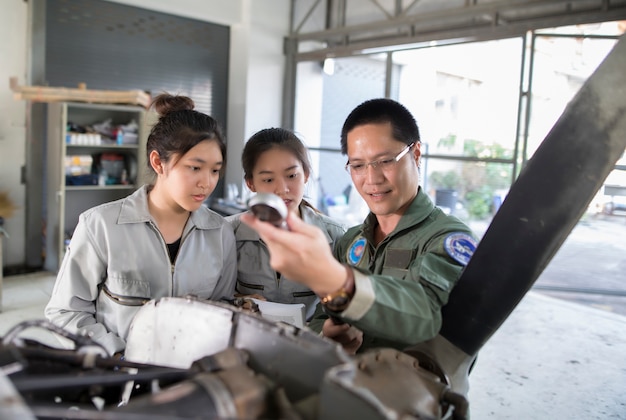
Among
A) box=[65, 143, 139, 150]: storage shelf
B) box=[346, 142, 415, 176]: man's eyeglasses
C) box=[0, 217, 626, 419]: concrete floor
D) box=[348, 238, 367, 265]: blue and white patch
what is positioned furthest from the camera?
box=[65, 143, 139, 150]: storage shelf

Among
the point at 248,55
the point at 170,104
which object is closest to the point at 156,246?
the point at 170,104

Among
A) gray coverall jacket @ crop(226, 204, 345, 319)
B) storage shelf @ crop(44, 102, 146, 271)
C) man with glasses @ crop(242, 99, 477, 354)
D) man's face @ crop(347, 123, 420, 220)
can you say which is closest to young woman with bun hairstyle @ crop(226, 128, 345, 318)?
gray coverall jacket @ crop(226, 204, 345, 319)

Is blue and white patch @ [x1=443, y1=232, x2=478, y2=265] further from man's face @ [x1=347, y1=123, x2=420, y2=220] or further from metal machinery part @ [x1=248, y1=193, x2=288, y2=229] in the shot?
metal machinery part @ [x1=248, y1=193, x2=288, y2=229]

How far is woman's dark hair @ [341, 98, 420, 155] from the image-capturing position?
145 cm

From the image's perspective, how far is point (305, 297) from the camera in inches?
72.9

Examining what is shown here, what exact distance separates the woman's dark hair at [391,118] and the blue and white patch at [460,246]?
340 mm

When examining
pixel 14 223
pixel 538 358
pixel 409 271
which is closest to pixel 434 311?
pixel 409 271

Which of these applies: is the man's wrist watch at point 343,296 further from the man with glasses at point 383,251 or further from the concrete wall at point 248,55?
the concrete wall at point 248,55

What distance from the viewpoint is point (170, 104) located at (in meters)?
1.78

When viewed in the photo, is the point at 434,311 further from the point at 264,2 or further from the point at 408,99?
the point at 264,2

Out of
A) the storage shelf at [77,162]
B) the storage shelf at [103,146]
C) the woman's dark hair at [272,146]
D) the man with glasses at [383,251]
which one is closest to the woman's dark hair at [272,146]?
the woman's dark hair at [272,146]

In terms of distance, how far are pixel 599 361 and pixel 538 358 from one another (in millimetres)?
409

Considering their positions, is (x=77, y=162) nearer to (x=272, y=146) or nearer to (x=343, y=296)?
(x=272, y=146)

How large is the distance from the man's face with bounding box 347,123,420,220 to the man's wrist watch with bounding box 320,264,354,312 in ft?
1.79
